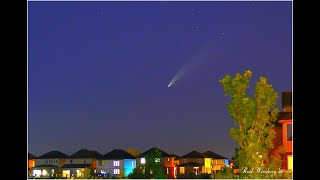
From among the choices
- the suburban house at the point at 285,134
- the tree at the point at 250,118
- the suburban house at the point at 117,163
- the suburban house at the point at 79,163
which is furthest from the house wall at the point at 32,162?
the suburban house at the point at 285,134

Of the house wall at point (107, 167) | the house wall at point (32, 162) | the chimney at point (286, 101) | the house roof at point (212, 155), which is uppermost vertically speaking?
the chimney at point (286, 101)

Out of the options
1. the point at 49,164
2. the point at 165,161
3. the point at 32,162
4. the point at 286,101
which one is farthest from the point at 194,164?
the point at 32,162

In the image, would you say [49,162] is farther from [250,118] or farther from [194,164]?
[250,118]

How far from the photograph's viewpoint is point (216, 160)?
1214 cm

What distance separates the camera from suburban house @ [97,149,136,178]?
1191 centimetres

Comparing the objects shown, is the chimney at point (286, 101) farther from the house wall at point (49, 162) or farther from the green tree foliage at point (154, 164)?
the house wall at point (49, 162)

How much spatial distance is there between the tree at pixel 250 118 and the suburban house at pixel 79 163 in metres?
3.39

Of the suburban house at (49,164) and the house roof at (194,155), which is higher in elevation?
the house roof at (194,155)

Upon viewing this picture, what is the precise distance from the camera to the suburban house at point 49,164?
11.8m
